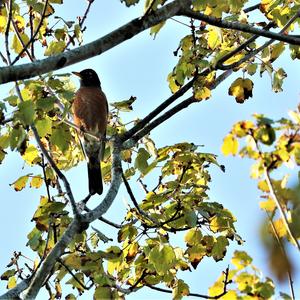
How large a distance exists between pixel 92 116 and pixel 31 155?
267 centimetres

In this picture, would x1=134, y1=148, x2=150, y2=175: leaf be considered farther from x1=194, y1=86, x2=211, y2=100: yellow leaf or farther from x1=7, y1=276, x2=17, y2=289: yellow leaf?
x1=7, y1=276, x2=17, y2=289: yellow leaf

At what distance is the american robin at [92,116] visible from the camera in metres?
7.31

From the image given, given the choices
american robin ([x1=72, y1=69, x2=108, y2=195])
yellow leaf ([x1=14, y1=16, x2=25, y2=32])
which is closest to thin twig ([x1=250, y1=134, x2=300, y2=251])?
yellow leaf ([x1=14, y1=16, x2=25, y2=32])

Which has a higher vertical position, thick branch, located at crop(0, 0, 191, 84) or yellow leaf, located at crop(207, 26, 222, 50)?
yellow leaf, located at crop(207, 26, 222, 50)

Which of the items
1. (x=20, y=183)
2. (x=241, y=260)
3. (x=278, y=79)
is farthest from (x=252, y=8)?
(x=241, y=260)

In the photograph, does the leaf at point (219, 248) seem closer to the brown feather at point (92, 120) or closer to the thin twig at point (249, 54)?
the thin twig at point (249, 54)

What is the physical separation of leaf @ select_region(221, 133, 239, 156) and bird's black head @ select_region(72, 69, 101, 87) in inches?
262

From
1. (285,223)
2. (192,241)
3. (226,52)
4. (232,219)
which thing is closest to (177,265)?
(192,241)

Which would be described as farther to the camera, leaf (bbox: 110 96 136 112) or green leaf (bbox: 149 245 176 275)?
leaf (bbox: 110 96 136 112)

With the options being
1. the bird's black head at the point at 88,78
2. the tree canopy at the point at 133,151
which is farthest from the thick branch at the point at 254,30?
the bird's black head at the point at 88,78

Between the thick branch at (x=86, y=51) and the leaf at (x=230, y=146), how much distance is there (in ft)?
4.23

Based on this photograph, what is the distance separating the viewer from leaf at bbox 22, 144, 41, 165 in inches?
211

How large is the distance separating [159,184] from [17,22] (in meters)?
1.72

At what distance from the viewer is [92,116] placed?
26.2ft
